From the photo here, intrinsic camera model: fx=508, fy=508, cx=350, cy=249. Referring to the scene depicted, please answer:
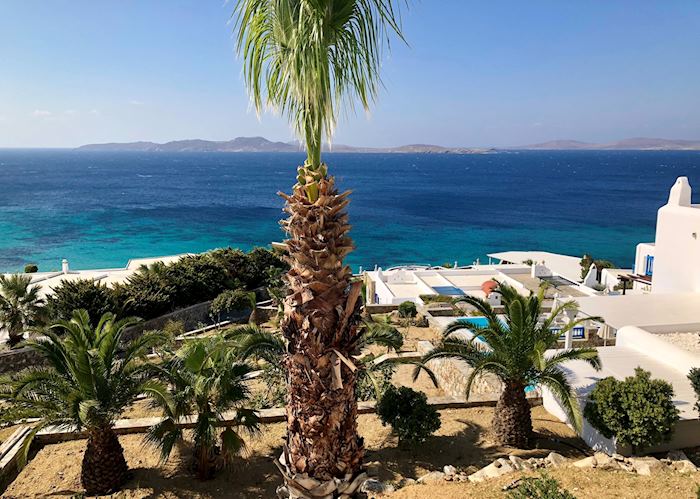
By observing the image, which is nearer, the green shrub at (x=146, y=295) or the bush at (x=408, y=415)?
the bush at (x=408, y=415)

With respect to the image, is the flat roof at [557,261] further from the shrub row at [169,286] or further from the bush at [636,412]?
the bush at [636,412]

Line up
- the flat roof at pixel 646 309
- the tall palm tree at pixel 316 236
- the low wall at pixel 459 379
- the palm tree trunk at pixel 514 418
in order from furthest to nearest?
the flat roof at pixel 646 309 → the low wall at pixel 459 379 → the palm tree trunk at pixel 514 418 → the tall palm tree at pixel 316 236

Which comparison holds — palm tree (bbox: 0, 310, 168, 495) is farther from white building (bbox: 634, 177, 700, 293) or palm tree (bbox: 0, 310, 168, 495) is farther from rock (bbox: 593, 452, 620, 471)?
white building (bbox: 634, 177, 700, 293)

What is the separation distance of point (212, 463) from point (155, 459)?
5.17 feet

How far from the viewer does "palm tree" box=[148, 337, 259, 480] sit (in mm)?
8719

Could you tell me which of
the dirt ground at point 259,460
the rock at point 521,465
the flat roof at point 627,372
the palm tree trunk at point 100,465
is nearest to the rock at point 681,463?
the flat roof at point 627,372

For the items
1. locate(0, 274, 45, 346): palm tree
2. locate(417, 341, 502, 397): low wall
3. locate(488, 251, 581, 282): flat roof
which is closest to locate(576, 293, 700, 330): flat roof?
locate(417, 341, 502, 397): low wall

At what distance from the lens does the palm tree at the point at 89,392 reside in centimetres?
859

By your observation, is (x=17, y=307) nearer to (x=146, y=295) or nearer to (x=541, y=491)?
(x=146, y=295)

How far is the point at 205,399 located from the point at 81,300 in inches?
533

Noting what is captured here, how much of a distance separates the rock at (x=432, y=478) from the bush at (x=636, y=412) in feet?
10.2

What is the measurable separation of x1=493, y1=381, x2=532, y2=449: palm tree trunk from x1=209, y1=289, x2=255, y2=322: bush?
51.4 ft

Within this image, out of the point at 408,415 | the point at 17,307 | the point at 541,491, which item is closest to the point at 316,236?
the point at 541,491

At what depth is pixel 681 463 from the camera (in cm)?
847
